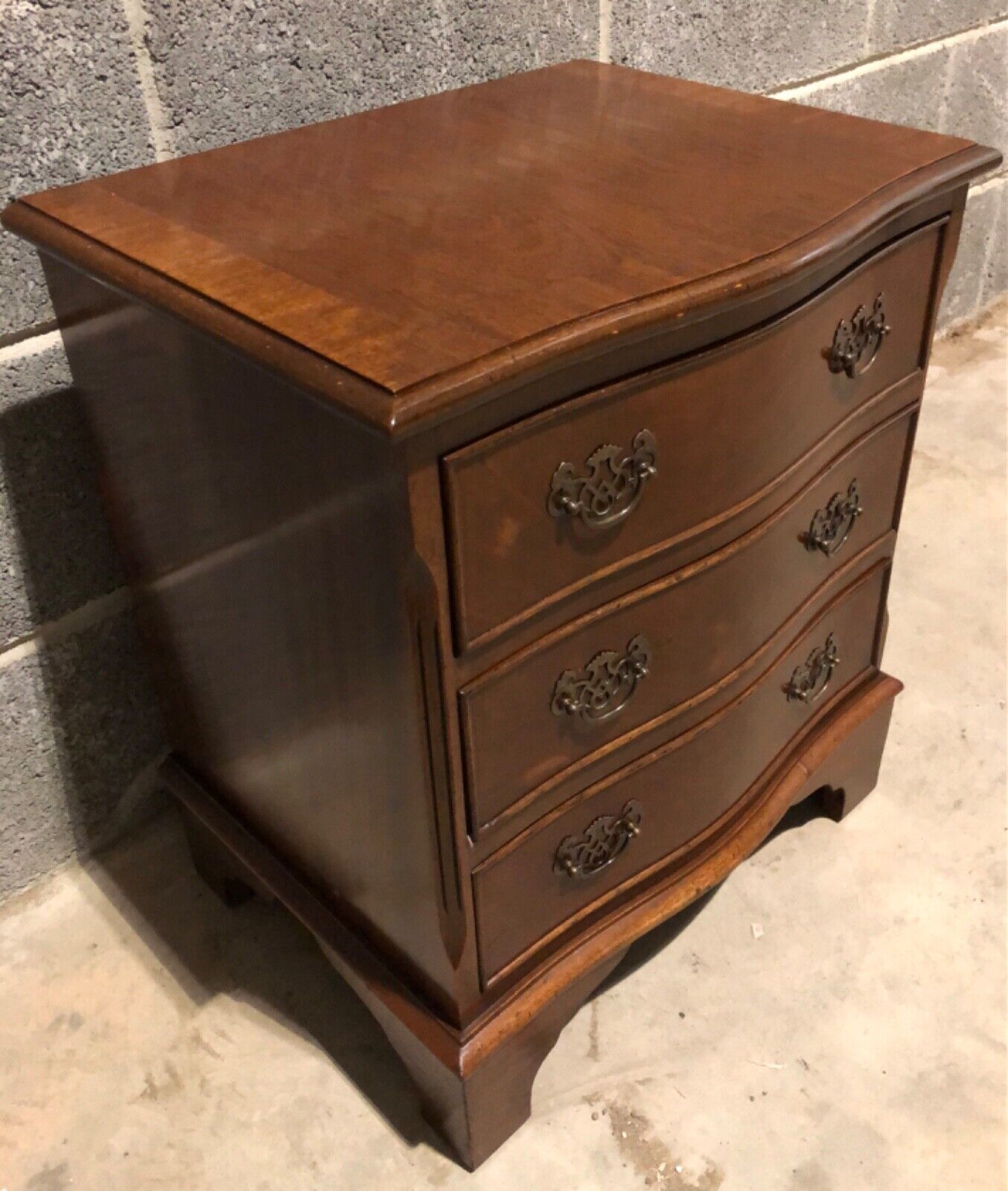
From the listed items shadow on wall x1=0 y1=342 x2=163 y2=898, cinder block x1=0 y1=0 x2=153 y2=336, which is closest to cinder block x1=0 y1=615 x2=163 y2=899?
shadow on wall x1=0 y1=342 x2=163 y2=898

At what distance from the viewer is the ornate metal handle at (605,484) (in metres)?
0.77

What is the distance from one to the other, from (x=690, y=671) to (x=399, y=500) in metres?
0.39

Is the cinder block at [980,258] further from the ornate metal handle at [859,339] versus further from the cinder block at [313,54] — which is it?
the ornate metal handle at [859,339]

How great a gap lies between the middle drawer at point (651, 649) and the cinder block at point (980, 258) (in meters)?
1.36

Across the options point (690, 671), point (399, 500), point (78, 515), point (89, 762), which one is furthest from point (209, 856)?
point (399, 500)

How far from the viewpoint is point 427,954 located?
38.1 inches

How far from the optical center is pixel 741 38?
1.65 meters

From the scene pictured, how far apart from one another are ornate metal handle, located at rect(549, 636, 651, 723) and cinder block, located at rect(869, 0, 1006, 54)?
1.42m

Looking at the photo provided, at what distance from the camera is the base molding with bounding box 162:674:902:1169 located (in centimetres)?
99

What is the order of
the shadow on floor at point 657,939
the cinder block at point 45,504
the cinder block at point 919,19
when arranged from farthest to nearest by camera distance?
the cinder block at point 919,19, the shadow on floor at point 657,939, the cinder block at point 45,504

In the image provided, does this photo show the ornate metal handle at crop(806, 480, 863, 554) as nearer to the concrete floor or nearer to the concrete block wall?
the concrete floor

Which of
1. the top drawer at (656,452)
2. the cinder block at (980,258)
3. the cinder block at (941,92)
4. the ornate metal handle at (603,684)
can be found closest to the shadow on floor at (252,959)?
the ornate metal handle at (603,684)

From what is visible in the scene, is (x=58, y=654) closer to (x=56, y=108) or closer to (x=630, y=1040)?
(x=56, y=108)

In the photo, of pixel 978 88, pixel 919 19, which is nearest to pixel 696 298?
pixel 919 19
